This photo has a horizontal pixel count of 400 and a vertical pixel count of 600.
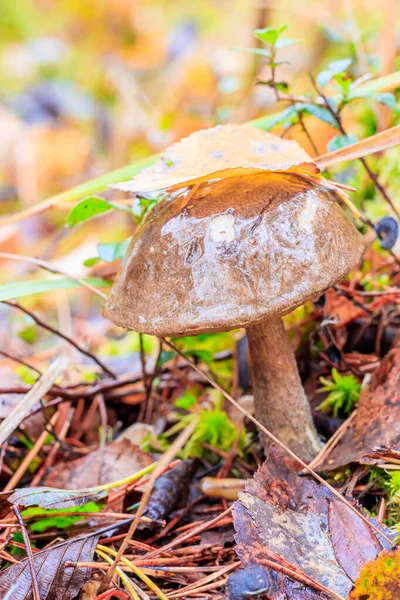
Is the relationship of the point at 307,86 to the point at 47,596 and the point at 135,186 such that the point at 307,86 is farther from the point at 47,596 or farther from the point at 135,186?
the point at 47,596

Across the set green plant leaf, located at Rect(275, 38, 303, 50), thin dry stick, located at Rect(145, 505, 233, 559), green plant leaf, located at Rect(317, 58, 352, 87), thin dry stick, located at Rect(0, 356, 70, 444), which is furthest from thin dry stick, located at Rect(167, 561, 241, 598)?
green plant leaf, located at Rect(275, 38, 303, 50)

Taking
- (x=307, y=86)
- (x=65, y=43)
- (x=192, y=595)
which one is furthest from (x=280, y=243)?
(x=65, y=43)

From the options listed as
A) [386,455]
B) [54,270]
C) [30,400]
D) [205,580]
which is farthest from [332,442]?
[54,270]

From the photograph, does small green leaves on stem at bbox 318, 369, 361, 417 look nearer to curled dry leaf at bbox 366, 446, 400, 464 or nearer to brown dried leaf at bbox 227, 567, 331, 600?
curled dry leaf at bbox 366, 446, 400, 464

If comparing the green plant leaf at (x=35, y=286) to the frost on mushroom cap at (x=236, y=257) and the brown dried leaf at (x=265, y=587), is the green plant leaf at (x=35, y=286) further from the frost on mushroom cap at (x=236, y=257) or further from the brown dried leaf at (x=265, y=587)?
the brown dried leaf at (x=265, y=587)

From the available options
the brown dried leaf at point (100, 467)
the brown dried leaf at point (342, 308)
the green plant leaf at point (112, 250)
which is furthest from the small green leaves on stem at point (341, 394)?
the green plant leaf at point (112, 250)
